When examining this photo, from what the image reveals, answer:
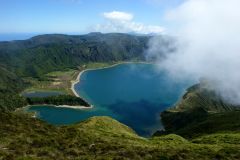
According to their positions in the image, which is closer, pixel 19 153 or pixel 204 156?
pixel 19 153

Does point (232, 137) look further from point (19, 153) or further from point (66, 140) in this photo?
point (19, 153)

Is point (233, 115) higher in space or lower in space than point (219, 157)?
lower

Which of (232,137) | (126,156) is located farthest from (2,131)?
(232,137)

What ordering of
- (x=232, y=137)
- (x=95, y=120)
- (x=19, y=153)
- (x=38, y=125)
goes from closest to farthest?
1. (x=19, y=153)
2. (x=38, y=125)
3. (x=232, y=137)
4. (x=95, y=120)

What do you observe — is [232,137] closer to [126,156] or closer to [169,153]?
[169,153]

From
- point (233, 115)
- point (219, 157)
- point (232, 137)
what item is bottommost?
point (233, 115)

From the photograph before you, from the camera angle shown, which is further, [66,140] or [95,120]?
[95,120]

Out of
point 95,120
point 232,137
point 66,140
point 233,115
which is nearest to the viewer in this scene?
point 66,140

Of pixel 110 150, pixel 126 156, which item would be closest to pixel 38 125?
pixel 110 150

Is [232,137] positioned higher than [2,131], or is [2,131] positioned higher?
[2,131]

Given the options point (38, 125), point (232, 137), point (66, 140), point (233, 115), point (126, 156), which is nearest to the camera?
point (126, 156)
